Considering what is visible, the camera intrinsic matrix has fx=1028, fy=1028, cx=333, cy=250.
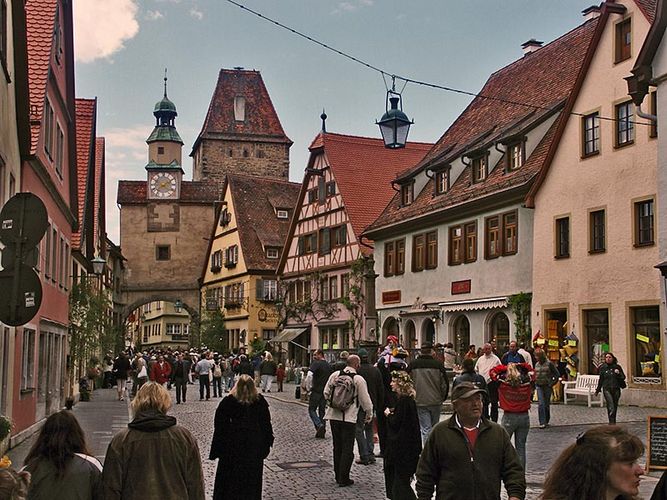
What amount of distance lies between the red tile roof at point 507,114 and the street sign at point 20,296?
23.8 metres

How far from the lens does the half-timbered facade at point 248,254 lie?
6241cm

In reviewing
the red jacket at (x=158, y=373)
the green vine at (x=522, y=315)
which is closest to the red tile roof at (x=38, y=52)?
the red jacket at (x=158, y=373)

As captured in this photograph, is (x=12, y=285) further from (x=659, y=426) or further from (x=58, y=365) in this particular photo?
(x=58, y=365)

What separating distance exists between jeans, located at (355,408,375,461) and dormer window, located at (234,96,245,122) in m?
80.0

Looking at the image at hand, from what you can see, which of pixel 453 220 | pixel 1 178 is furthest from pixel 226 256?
pixel 1 178

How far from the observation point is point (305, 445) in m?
18.1

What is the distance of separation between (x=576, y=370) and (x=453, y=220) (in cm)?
939

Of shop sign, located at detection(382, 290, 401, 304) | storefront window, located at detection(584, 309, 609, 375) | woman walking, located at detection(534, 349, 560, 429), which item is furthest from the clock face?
woman walking, located at detection(534, 349, 560, 429)

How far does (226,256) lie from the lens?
67.2m

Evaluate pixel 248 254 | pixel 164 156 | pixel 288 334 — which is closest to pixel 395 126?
pixel 288 334

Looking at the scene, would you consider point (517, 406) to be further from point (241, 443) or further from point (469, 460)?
point (469, 460)

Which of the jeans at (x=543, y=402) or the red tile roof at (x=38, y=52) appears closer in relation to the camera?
the red tile roof at (x=38, y=52)

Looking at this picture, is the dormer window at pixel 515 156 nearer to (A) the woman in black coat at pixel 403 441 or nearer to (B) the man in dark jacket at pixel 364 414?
(B) the man in dark jacket at pixel 364 414

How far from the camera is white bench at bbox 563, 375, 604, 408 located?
25531 mm
